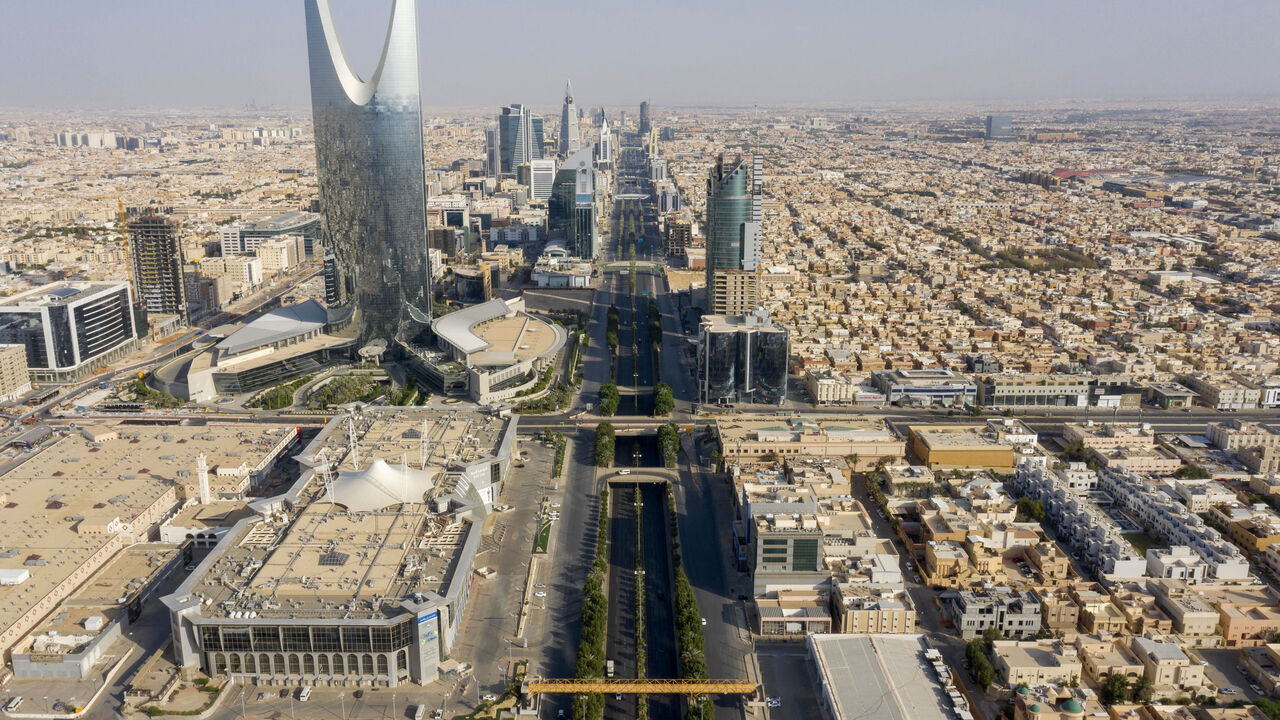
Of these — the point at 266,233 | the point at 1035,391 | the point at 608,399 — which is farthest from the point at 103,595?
the point at 266,233

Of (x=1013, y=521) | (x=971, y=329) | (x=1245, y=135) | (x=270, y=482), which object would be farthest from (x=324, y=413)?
(x=1245, y=135)

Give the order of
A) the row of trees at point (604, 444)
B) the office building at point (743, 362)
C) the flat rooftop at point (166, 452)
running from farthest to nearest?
the office building at point (743, 362)
the row of trees at point (604, 444)
the flat rooftop at point (166, 452)

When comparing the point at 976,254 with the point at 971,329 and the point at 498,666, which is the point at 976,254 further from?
the point at 498,666

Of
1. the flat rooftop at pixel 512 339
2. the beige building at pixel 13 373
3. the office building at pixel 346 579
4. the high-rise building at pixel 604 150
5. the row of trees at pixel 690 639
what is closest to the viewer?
the row of trees at pixel 690 639

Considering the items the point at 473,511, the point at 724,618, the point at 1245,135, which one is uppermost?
the point at 1245,135

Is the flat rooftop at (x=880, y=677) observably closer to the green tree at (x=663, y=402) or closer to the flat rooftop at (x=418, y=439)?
the flat rooftop at (x=418, y=439)

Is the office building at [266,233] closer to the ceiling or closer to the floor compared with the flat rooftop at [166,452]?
closer to the ceiling

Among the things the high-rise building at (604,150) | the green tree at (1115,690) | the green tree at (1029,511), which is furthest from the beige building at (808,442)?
the high-rise building at (604,150)
